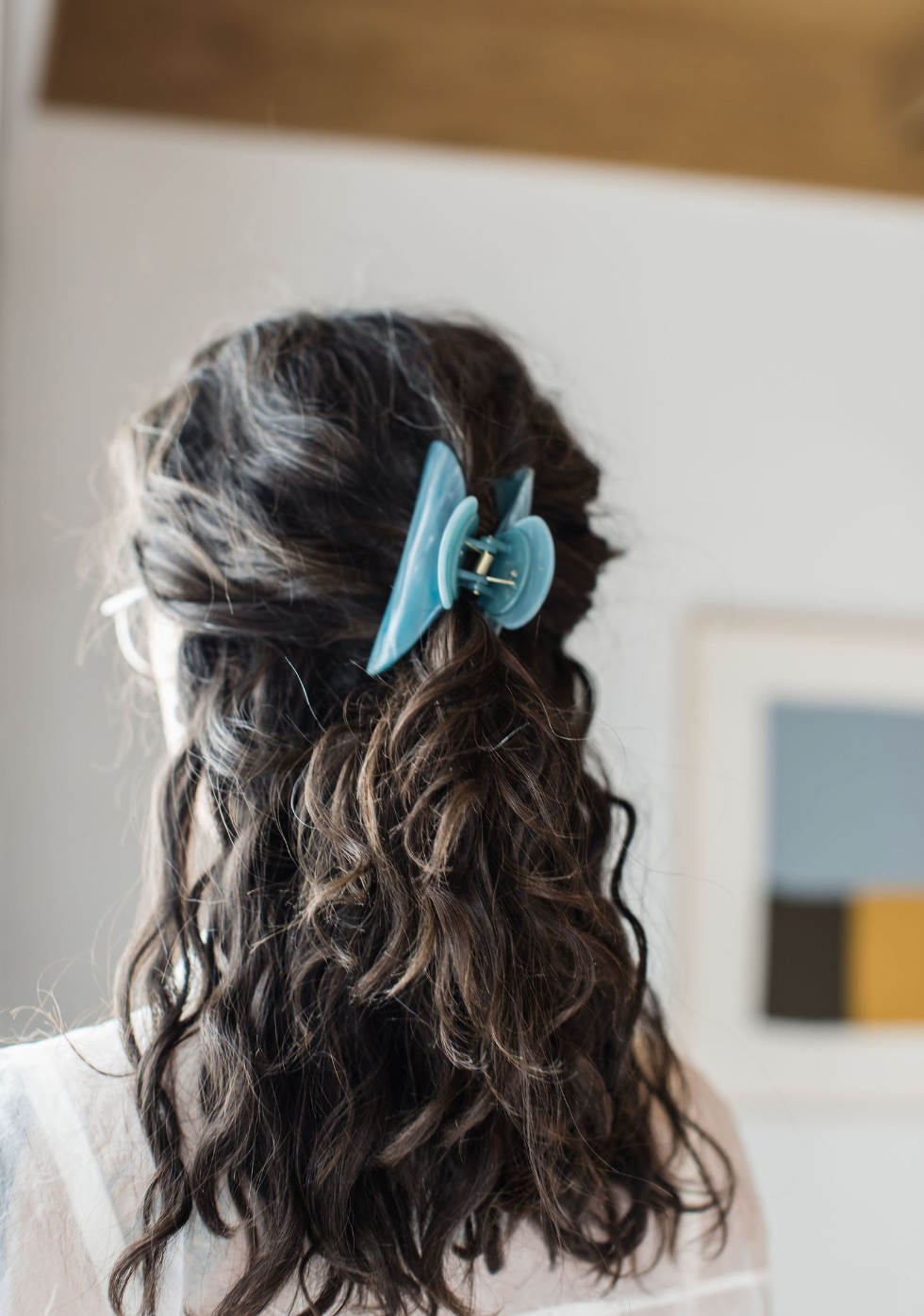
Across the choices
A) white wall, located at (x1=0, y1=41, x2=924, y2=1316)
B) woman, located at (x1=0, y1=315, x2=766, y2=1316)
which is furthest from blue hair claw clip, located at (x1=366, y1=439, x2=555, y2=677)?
white wall, located at (x1=0, y1=41, x2=924, y2=1316)

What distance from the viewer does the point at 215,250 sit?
5.30 ft

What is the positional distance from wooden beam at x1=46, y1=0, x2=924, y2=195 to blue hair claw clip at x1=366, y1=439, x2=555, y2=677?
1.26 m

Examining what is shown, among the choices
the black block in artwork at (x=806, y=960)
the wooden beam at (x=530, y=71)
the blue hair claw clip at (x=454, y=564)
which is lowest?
the black block in artwork at (x=806, y=960)

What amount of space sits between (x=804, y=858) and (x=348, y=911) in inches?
54.0

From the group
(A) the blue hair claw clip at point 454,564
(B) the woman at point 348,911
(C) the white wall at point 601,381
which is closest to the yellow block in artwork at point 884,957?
(C) the white wall at point 601,381

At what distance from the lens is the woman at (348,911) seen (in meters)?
0.55

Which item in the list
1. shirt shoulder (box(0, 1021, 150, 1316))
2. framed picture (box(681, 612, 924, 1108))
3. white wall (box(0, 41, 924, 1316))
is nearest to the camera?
shirt shoulder (box(0, 1021, 150, 1316))

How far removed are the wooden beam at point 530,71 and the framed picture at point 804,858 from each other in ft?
2.72

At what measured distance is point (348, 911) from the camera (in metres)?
0.57

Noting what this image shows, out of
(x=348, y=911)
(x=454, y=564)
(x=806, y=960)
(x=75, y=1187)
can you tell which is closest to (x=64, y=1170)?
(x=75, y=1187)

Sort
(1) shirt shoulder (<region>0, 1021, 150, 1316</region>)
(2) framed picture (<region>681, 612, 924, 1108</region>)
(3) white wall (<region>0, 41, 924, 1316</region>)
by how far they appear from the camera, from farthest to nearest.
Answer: (2) framed picture (<region>681, 612, 924, 1108</region>), (3) white wall (<region>0, 41, 924, 1316</region>), (1) shirt shoulder (<region>0, 1021, 150, 1316</region>)

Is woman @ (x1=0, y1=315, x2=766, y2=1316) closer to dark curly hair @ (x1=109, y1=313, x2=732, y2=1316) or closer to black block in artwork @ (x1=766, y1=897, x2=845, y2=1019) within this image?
dark curly hair @ (x1=109, y1=313, x2=732, y2=1316)

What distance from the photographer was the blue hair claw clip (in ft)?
1.86

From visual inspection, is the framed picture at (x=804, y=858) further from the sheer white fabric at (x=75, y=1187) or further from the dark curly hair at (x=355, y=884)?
the sheer white fabric at (x=75, y=1187)
